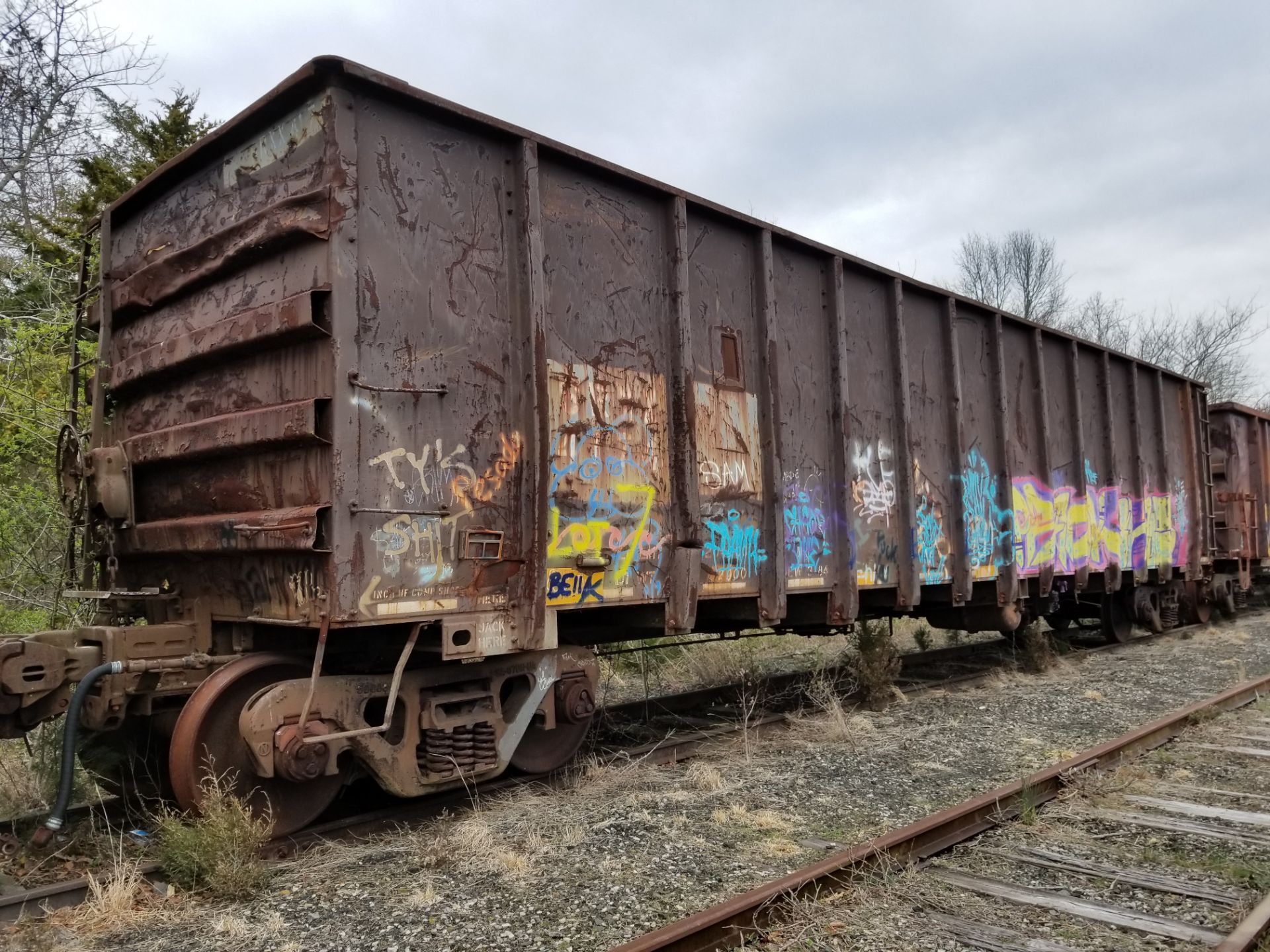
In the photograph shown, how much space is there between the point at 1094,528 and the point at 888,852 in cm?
761

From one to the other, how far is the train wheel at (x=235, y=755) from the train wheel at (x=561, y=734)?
46.1 inches

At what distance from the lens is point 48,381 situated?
795 centimetres

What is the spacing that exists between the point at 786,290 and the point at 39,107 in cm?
1094

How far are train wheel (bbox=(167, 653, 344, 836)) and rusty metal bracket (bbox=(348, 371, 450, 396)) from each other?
1.45 m

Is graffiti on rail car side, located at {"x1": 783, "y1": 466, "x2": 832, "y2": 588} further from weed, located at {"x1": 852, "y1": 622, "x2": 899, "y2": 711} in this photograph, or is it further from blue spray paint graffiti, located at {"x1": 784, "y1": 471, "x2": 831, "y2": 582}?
weed, located at {"x1": 852, "y1": 622, "x2": 899, "y2": 711}

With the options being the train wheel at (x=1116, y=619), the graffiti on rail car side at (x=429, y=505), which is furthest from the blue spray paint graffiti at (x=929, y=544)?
the train wheel at (x=1116, y=619)

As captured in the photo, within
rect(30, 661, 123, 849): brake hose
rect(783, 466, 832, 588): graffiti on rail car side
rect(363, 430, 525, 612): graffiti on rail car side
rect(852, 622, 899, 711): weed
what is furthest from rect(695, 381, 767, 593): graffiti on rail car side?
rect(30, 661, 123, 849): brake hose

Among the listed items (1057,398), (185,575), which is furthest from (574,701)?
(1057,398)

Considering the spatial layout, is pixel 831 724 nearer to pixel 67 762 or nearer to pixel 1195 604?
pixel 67 762

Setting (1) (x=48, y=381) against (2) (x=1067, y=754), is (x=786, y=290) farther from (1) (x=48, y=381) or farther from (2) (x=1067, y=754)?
(1) (x=48, y=381)

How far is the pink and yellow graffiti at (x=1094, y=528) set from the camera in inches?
361

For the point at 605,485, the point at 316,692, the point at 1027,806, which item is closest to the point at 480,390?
the point at 605,485

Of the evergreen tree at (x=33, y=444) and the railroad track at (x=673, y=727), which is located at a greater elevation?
the evergreen tree at (x=33, y=444)

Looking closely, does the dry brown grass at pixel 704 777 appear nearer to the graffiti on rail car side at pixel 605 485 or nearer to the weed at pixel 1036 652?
the graffiti on rail car side at pixel 605 485
